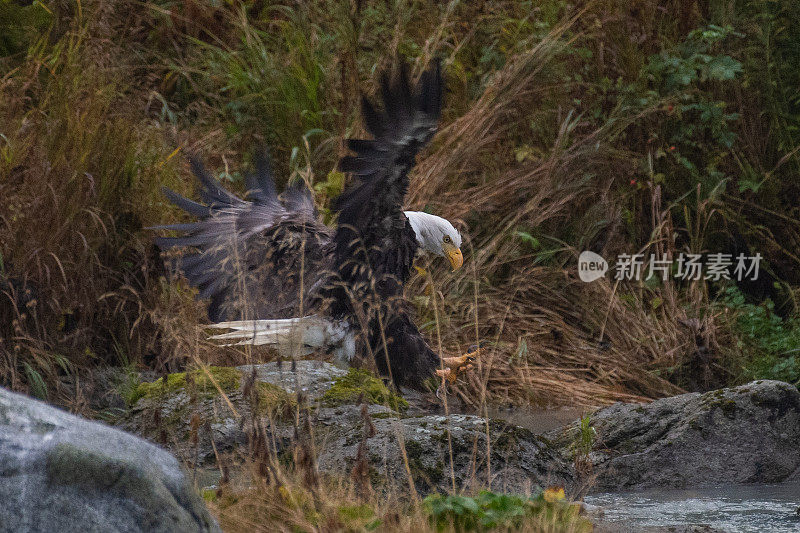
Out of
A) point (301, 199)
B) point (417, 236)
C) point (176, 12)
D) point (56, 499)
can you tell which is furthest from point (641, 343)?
point (176, 12)

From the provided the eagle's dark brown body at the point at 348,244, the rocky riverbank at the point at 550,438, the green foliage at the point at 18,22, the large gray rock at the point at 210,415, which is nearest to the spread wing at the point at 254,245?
the eagle's dark brown body at the point at 348,244

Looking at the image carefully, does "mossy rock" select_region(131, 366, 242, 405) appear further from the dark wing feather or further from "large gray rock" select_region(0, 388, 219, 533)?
"large gray rock" select_region(0, 388, 219, 533)

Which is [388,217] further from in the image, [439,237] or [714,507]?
[714,507]

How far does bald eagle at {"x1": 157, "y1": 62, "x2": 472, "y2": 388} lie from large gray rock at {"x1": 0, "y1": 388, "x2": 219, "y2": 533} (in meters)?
1.62

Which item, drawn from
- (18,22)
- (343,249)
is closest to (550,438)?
(343,249)

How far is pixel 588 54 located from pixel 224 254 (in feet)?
9.59

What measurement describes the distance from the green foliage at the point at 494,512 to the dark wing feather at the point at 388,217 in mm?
1222

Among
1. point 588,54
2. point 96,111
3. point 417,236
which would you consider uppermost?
point 588,54

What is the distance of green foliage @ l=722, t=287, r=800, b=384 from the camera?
5.01 metres

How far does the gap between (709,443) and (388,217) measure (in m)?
1.55

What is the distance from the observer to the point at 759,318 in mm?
5652

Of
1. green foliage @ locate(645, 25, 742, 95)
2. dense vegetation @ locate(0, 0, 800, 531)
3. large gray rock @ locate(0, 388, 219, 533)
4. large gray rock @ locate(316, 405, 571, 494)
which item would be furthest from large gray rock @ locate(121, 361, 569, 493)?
green foliage @ locate(645, 25, 742, 95)

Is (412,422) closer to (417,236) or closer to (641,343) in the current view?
(417,236)

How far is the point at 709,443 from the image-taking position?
3729 millimetres
